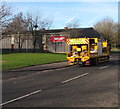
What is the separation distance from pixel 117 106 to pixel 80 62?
524 inches

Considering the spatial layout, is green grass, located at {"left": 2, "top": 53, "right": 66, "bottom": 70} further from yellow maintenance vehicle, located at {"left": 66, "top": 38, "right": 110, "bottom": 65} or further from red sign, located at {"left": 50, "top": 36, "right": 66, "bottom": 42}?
red sign, located at {"left": 50, "top": 36, "right": 66, "bottom": 42}

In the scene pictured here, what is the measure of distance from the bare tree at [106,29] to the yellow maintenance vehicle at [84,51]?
41401 millimetres

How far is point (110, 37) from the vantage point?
203 feet

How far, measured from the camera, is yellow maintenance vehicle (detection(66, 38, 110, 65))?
19469 millimetres

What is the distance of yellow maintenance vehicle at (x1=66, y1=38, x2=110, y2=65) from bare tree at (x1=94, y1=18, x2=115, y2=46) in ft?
136

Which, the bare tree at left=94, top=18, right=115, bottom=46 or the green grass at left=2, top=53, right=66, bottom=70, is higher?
the bare tree at left=94, top=18, right=115, bottom=46

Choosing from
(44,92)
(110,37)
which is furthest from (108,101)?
(110,37)

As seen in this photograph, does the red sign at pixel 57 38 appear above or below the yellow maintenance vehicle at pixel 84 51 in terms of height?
above

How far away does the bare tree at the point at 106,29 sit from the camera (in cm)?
6162

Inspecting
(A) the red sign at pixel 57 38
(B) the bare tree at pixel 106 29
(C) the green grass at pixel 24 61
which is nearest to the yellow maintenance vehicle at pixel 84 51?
(C) the green grass at pixel 24 61

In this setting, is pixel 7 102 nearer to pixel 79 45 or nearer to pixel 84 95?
pixel 84 95

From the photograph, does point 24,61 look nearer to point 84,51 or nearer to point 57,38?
point 84,51

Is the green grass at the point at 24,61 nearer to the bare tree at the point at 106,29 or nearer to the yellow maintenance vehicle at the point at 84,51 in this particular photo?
the yellow maintenance vehicle at the point at 84,51

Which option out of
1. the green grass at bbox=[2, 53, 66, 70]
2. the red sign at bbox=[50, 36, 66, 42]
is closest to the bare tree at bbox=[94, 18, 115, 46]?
the red sign at bbox=[50, 36, 66, 42]
